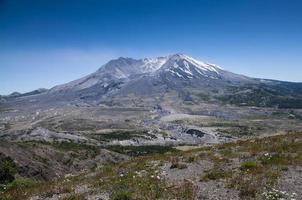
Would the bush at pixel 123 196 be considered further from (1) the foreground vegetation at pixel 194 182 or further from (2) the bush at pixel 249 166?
(2) the bush at pixel 249 166

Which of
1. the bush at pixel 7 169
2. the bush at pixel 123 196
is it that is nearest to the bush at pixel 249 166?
the bush at pixel 123 196

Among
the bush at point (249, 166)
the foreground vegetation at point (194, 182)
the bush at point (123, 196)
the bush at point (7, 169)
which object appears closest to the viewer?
the bush at point (123, 196)

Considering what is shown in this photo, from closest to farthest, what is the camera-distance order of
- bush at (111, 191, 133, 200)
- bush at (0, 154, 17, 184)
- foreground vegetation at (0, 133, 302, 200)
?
bush at (111, 191, 133, 200)
foreground vegetation at (0, 133, 302, 200)
bush at (0, 154, 17, 184)

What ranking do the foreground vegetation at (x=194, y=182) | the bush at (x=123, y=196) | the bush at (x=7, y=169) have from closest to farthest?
1. the bush at (x=123, y=196)
2. the foreground vegetation at (x=194, y=182)
3. the bush at (x=7, y=169)

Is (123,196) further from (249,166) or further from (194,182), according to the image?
(249,166)

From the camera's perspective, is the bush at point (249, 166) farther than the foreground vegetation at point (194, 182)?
Yes

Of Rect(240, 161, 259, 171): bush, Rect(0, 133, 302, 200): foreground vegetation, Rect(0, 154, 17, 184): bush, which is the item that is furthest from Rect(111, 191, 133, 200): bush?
Rect(0, 154, 17, 184): bush

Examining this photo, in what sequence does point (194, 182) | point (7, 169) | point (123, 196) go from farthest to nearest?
point (7, 169)
point (194, 182)
point (123, 196)

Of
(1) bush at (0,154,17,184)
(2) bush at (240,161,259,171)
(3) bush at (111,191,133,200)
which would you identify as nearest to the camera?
(3) bush at (111,191,133,200)

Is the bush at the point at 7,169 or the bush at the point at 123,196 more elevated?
the bush at the point at 123,196

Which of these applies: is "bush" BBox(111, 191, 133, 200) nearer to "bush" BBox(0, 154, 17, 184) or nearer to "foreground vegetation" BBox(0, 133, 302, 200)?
"foreground vegetation" BBox(0, 133, 302, 200)

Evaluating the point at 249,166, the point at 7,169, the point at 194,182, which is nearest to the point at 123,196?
the point at 194,182
